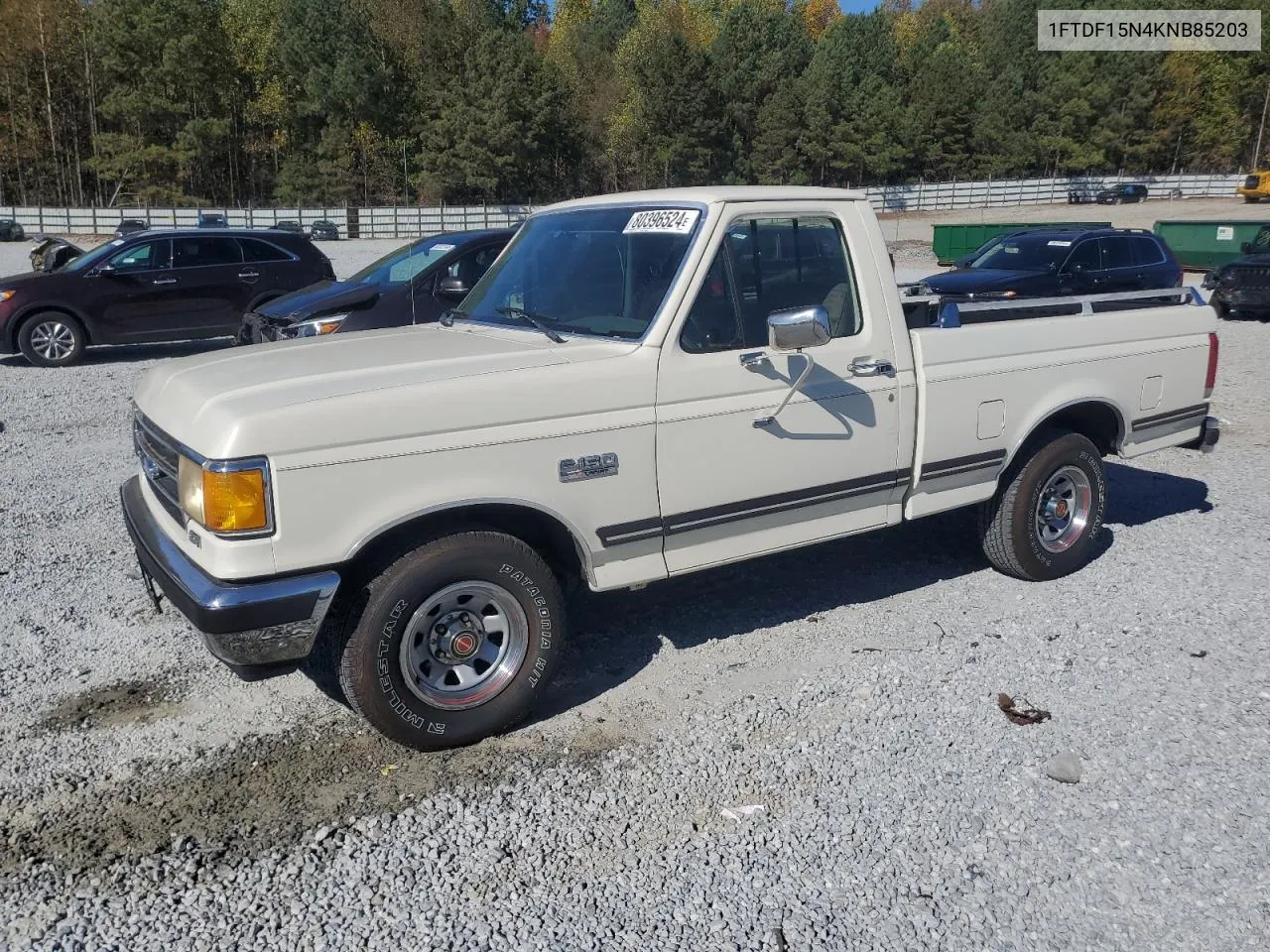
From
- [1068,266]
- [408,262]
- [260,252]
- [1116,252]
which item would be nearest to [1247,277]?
[1116,252]

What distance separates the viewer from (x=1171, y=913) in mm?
3057

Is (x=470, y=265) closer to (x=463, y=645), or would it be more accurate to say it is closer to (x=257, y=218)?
(x=463, y=645)

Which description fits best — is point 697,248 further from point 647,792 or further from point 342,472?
point 647,792

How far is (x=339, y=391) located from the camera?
11.8 ft

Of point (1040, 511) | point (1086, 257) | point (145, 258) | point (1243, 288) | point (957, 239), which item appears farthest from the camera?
point (957, 239)

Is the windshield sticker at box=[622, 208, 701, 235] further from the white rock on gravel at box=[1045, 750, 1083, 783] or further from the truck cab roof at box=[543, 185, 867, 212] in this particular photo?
the white rock on gravel at box=[1045, 750, 1083, 783]

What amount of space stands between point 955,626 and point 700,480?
1.73 meters

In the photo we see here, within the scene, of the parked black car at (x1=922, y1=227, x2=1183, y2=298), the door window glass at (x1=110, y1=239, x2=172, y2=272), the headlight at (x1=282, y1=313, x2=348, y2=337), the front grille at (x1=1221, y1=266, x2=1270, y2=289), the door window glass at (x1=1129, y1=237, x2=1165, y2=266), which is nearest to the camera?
the headlight at (x1=282, y1=313, x2=348, y2=337)

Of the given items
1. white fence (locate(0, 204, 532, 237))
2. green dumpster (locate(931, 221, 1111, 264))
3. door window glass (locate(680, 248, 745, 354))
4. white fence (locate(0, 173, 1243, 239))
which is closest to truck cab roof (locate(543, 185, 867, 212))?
door window glass (locate(680, 248, 745, 354))

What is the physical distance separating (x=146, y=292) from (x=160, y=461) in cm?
1015

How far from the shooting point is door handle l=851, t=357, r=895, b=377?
15.1 feet

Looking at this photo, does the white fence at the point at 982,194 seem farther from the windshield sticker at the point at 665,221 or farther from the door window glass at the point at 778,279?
the windshield sticker at the point at 665,221

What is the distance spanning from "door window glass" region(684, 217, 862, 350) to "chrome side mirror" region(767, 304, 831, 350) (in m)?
0.33

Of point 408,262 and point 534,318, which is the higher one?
point 408,262
